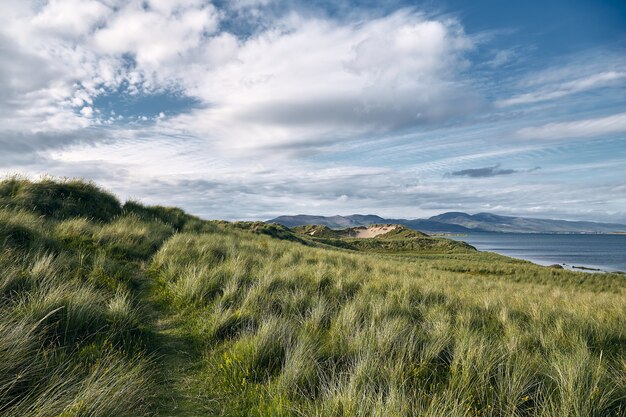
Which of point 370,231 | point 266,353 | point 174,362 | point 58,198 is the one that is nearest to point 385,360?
point 266,353

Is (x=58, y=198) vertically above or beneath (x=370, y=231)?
above

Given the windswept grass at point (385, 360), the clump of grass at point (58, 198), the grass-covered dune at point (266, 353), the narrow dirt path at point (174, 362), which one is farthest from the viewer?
the clump of grass at point (58, 198)

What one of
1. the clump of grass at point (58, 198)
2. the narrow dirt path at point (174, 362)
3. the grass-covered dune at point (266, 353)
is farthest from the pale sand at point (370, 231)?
the narrow dirt path at point (174, 362)

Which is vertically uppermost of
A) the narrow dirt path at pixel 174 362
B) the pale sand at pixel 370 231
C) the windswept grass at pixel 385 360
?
the windswept grass at pixel 385 360

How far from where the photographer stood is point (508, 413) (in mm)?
3051

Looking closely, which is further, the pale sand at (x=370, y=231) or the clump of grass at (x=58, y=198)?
the pale sand at (x=370, y=231)

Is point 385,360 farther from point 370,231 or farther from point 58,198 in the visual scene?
point 370,231

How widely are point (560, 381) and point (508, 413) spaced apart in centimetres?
98

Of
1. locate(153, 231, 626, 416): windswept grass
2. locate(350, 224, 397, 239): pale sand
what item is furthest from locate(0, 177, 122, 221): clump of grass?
locate(350, 224, 397, 239): pale sand

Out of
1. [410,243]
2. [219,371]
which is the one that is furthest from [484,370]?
[410,243]

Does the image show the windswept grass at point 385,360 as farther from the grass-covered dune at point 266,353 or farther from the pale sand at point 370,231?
the pale sand at point 370,231

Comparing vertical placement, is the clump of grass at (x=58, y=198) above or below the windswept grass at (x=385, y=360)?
above

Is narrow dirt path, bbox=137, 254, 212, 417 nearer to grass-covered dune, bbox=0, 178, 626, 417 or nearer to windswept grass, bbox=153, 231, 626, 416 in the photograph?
grass-covered dune, bbox=0, 178, 626, 417

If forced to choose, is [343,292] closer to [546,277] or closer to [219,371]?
[219,371]
